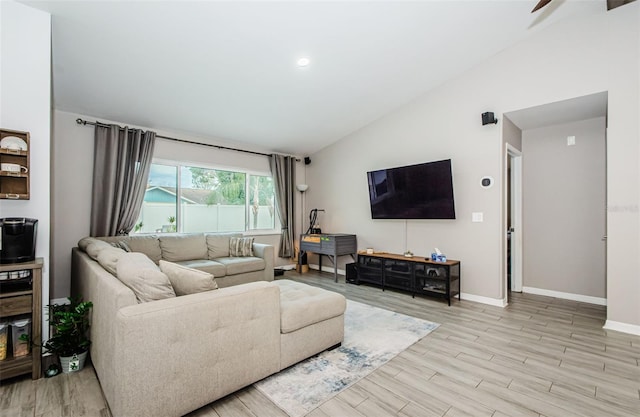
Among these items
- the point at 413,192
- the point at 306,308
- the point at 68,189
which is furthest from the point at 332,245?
the point at 68,189

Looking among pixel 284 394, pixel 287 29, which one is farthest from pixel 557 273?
pixel 287 29

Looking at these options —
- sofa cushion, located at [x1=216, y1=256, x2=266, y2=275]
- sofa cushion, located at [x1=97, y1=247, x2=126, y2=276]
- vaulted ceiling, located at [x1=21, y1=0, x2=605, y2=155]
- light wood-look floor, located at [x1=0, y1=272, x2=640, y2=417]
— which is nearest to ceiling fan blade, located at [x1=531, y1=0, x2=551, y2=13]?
vaulted ceiling, located at [x1=21, y1=0, x2=605, y2=155]

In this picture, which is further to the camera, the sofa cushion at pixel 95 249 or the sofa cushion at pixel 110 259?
the sofa cushion at pixel 95 249

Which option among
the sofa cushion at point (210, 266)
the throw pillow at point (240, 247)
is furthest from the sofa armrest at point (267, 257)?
the sofa cushion at point (210, 266)

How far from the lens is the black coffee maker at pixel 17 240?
2006 millimetres

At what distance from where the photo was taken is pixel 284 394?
1.89 meters

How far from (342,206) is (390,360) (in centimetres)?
363

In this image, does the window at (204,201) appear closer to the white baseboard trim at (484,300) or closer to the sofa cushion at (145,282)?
the sofa cushion at (145,282)

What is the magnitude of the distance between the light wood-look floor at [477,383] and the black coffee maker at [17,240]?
838 millimetres

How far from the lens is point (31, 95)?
2.24 metres

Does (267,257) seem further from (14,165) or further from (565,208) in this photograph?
(565,208)

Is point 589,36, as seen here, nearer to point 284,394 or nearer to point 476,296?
point 476,296

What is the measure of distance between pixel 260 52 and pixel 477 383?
11.6 feet

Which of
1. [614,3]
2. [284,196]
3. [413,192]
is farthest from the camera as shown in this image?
[284,196]
